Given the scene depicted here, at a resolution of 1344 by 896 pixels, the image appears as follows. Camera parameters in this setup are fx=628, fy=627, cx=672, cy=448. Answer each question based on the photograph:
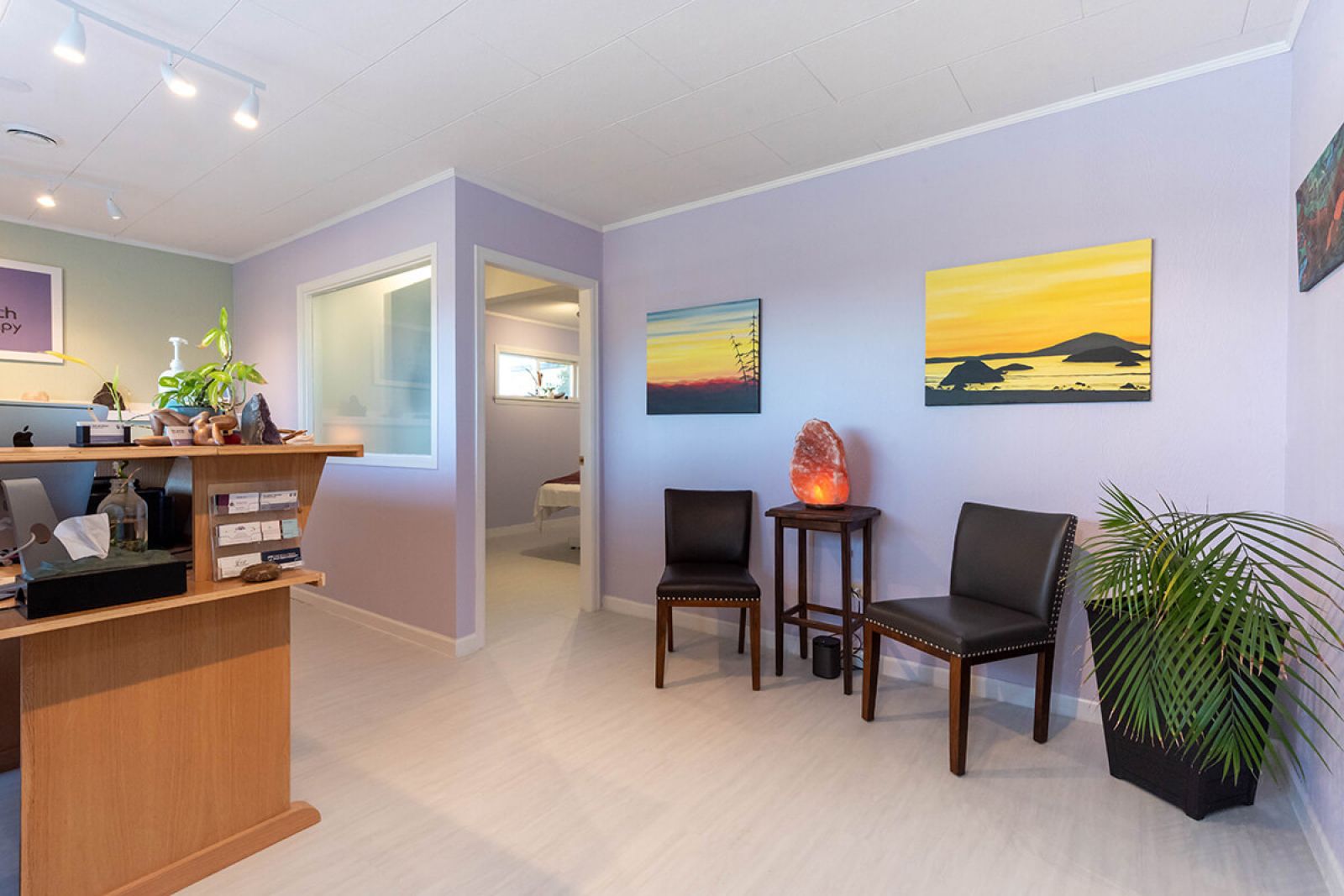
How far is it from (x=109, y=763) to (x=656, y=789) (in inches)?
59.7

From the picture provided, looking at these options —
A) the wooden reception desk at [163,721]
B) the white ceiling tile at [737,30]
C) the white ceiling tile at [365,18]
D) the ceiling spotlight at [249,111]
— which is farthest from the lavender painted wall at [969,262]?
→ the wooden reception desk at [163,721]

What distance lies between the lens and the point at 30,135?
9.66ft

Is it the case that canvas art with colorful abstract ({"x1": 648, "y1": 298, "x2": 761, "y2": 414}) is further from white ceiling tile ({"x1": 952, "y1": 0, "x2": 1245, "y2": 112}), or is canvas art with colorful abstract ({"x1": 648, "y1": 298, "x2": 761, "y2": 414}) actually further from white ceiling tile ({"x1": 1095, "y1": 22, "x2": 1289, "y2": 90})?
white ceiling tile ({"x1": 1095, "y1": 22, "x2": 1289, "y2": 90})

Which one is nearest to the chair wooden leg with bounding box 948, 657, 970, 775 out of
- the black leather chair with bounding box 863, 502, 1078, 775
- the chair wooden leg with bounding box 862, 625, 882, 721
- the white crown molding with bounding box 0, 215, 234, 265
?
the black leather chair with bounding box 863, 502, 1078, 775

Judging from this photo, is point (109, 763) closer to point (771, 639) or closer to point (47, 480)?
point (47, 480)

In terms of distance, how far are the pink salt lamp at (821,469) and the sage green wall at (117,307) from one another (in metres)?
4.75

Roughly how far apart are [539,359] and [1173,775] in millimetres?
6925

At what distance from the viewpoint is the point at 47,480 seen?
172 centimetres

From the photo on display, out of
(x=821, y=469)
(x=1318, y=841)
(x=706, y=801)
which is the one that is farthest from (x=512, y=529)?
(x=1318, y=841)

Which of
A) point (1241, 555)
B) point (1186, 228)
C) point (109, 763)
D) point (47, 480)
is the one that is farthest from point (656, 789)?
point (1186, 228)

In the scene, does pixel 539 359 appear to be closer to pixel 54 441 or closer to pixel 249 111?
pixel 249 111

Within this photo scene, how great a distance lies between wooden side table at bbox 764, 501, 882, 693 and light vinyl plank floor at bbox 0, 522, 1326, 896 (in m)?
0.19

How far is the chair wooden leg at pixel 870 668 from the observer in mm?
2535

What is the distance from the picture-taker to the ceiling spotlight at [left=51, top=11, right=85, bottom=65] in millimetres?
1933
